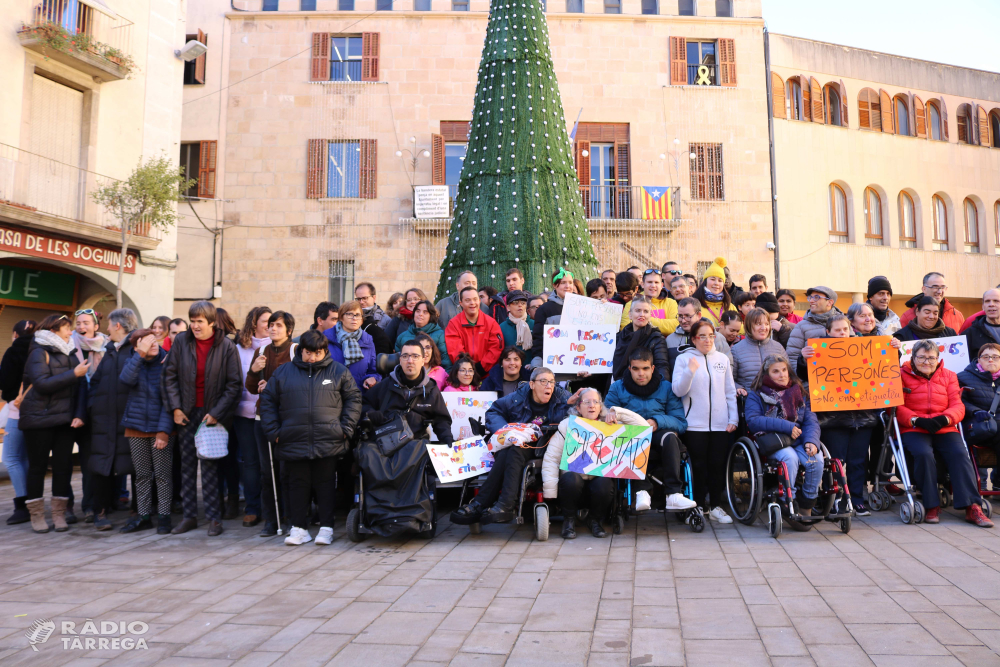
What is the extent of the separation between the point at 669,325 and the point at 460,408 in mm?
2218

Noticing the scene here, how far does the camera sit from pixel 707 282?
319 inches

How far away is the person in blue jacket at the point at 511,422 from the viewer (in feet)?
19.5

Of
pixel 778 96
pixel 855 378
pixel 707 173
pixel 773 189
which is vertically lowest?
pixel 855 378

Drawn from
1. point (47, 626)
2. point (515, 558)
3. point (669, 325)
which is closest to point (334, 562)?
point (515, 558)

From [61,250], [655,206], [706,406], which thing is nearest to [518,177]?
[706,406]

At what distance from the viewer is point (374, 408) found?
6531 millimetres

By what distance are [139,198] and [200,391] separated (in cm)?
1159

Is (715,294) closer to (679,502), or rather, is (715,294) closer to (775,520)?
(679,502)

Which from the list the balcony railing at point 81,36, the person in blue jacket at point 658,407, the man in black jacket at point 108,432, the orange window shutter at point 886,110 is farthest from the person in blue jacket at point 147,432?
the orange window shutter at point 886,110

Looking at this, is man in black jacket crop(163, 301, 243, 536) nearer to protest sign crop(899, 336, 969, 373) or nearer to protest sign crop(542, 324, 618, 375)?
protest sign crop(542, 324, 618, 375)

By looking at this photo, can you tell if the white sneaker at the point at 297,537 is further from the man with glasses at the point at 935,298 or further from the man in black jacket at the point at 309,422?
the man with glasses at the point at 935,298

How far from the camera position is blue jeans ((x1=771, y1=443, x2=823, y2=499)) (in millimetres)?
5781

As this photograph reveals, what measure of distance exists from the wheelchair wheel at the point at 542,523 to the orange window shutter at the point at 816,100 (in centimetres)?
2079

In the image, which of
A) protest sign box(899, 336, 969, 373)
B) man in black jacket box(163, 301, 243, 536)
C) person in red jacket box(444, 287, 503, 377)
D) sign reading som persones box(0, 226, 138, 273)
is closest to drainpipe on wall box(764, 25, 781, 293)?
protest sign box(899, 336, 969, 373)
